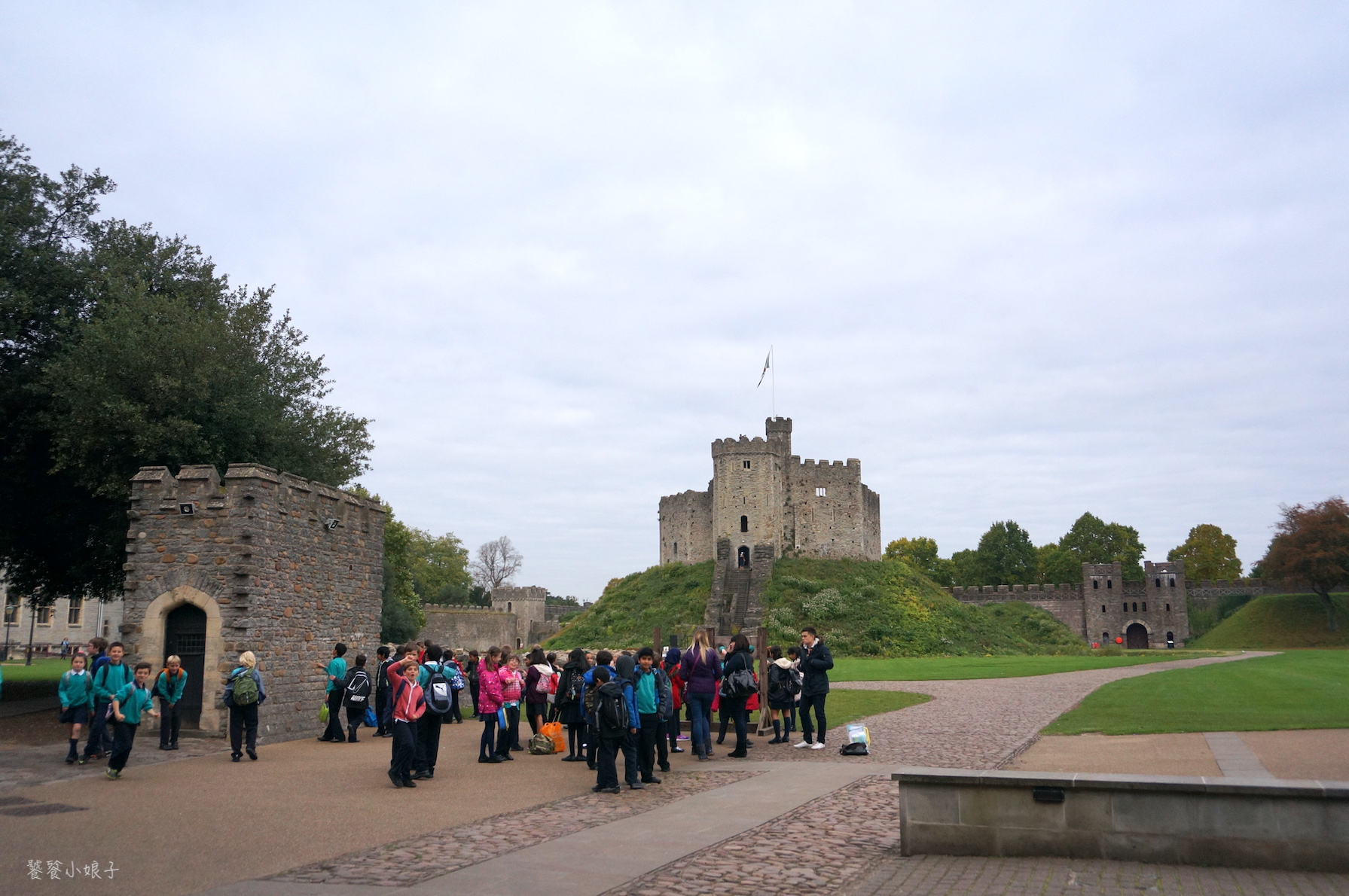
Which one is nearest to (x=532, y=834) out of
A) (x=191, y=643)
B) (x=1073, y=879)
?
(x=1073, y=879)

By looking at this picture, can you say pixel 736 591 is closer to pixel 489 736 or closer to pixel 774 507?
pixel 774 507

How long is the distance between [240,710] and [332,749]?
2.12 metres

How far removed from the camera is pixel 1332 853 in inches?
260

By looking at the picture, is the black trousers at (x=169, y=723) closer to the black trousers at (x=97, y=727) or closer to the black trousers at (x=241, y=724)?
the black trousers at (x=97, y=727)

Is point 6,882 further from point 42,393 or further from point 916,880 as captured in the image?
point 42,393

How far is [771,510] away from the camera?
60.7 meters

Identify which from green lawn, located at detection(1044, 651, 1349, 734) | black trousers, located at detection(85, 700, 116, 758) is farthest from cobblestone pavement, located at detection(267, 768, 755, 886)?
green lawn, located at detection(1044, 651, 1349, 734)

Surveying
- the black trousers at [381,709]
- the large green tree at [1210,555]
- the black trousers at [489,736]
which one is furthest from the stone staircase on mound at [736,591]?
the large green tree at [1210,555]

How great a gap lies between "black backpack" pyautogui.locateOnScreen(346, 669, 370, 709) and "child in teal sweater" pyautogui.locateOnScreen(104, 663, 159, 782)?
3.35 metres

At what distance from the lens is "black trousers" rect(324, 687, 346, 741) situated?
16.3 m

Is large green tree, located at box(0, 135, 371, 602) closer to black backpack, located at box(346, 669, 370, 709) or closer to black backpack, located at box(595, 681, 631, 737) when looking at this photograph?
black backpack, located at box(346, 669, 370, 709)

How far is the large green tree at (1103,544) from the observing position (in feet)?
294

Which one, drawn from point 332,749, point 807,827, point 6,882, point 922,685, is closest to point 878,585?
point 922,685

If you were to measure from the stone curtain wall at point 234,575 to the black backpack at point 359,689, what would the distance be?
159 centimetres
